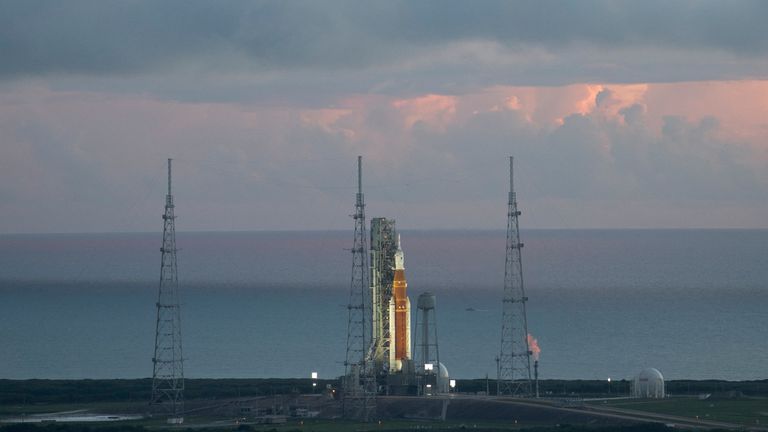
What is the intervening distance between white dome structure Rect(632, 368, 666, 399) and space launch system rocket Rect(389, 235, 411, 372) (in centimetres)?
1583

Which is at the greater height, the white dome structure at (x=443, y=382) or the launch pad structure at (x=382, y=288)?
the launch pad structure at (x=382, y=288)

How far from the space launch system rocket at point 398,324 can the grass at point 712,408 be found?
593 inches

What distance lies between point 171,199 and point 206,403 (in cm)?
1591


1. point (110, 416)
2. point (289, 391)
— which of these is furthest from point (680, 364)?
point (110, 416)

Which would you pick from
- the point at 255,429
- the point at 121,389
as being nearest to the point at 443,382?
the point at 255,429

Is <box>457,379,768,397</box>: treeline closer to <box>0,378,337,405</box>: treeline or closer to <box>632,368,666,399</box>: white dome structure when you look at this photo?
<box>632,368,666,399</box>: white dome structure

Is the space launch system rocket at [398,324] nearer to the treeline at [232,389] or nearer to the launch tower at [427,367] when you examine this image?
the launch tower at [427,367]

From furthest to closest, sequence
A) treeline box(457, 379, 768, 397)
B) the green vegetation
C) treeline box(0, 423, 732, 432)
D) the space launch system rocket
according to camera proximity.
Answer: treeline box(457, 379, 768, 397)
the space launch system rocket
the green vegetation
treeline box(0, 423, 732, 432)

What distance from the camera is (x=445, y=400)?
99625 millimetres

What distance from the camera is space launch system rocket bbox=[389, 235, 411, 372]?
107m

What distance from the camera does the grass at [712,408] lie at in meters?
91.4

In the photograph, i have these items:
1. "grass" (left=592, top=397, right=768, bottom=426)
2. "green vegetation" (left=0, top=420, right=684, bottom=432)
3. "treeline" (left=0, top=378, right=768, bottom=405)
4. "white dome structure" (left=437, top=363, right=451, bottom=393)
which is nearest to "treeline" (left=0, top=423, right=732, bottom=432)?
"green vegetation" (left=0, top=420, right=684, bottom=432)

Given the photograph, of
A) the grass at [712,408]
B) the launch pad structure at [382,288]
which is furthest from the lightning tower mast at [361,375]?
the grass at [712,408]

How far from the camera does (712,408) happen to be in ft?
318
